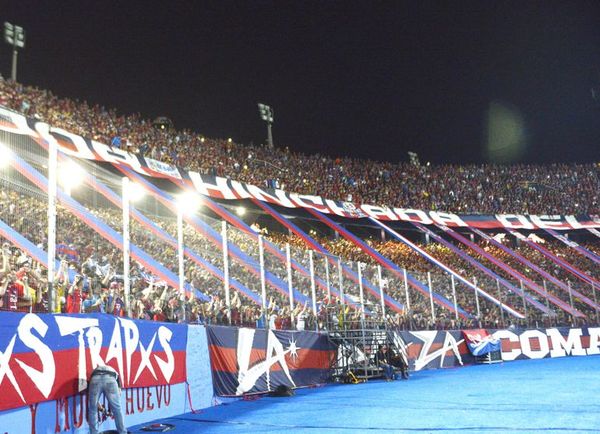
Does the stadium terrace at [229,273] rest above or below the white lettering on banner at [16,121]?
below

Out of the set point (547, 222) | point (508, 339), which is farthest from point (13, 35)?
point (547, 222)

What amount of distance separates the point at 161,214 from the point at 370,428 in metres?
6.97

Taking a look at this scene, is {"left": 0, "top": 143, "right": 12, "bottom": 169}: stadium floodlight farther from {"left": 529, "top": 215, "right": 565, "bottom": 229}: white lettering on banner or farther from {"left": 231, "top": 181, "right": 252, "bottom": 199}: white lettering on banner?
{"left": 529, "top": 215, "right": 565, "bottom": 229}: white lettering on banner

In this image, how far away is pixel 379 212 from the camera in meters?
45.5

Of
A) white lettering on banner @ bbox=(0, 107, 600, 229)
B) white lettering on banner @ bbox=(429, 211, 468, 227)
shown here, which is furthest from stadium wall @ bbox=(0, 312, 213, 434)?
white lettering on banner @ bbox=(429, 211, 468, 227)

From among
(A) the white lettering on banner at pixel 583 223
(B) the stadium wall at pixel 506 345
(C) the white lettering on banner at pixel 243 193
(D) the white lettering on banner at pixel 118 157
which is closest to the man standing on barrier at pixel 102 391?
(C) the white lettering on banner at pixel 243 193

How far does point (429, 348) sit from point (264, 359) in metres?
11.8

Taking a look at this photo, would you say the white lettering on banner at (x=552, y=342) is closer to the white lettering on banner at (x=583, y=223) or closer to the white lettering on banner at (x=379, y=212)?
the white lettering on banner at (x=379, y=212)

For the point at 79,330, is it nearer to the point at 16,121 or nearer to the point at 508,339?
the point at 16,121

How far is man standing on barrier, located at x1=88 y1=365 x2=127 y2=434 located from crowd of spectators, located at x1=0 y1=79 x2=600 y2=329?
4.19 feet

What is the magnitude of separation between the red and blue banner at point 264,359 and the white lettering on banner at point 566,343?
16.9 metres

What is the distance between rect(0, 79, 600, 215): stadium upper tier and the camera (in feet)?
106

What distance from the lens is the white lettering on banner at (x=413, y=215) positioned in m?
46.5

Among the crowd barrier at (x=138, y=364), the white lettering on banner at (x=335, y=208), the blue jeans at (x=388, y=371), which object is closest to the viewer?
the crowd barrier at (x=138, y=364)
